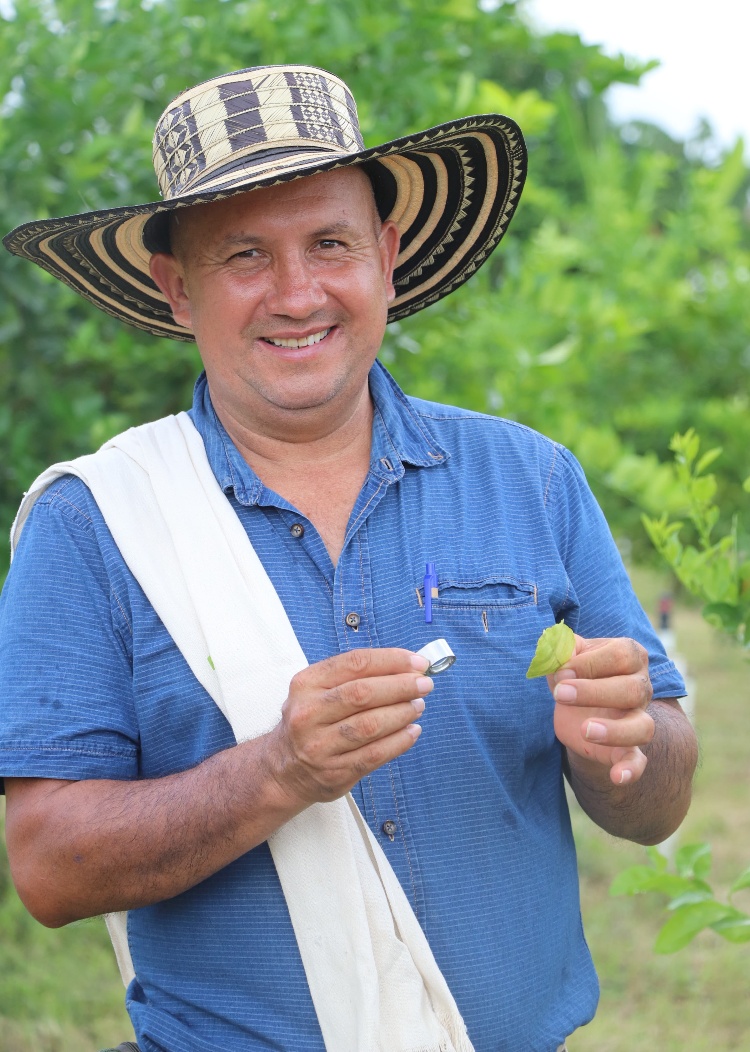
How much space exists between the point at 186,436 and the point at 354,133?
2.15ft

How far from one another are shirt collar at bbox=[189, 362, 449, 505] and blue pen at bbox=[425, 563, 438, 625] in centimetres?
22

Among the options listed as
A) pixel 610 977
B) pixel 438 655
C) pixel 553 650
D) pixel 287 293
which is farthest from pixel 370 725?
pixel 610 977

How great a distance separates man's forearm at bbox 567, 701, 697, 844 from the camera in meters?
2.12

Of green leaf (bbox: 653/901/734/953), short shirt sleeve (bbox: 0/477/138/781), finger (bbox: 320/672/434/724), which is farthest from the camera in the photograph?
→ green leaf (bbox: 653/901/734/953)

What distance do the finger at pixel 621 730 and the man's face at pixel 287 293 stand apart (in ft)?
2.48

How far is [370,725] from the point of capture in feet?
5.48

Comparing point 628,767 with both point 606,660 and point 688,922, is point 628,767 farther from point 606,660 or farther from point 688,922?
point 688,922

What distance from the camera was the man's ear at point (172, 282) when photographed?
7.70 feet

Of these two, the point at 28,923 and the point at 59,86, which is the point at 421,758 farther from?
the point at 28,923

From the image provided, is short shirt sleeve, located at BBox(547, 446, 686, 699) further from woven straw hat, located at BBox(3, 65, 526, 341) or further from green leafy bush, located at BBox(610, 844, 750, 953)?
woven straw hat, located at BBox(3, 65, 526, 341)

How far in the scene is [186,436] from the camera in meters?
2.28

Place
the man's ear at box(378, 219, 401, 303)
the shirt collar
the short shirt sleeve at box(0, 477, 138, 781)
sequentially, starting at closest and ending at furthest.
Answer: the short shirt sleeve at box(0, 477, 138, 781) → the shirt collar → the man's ear at box(378, 219, 401, 303)

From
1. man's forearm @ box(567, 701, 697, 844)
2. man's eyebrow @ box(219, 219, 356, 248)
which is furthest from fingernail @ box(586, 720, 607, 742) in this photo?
man's eyebrow @ box(219, 219, 356, 248)

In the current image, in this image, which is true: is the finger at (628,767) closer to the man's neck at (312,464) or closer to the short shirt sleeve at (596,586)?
the short shirt sleeve at (596,586)
